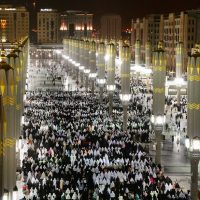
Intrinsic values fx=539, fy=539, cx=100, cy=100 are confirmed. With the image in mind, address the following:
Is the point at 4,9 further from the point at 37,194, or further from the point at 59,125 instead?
the point at 37,194

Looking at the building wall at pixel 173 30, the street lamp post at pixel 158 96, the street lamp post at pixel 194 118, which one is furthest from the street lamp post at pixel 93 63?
the street lamp post at pixel 194 118

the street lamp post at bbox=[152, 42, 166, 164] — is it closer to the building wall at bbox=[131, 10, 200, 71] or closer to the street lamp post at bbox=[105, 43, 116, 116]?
the street lamp post at bbox=[105, 43, 116, 116]

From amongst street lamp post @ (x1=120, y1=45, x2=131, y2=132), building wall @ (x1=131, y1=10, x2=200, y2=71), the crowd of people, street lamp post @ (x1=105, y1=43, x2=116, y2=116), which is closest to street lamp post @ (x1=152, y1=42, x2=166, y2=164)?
the crowd of people

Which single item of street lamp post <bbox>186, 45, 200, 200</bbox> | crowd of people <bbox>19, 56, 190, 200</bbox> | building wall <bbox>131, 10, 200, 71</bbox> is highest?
building wall <bbox>131, 10, 200, 71</bbox>

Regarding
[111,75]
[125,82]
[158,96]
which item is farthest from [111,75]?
[158,96]

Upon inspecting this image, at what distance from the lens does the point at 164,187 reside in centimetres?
2164

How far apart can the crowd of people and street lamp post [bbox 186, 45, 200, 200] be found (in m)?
0.91

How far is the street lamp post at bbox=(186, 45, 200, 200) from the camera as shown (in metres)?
21.2

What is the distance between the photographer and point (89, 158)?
85.8 feet

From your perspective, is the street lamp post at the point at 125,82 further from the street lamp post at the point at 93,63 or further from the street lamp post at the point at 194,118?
the street lamp post at the point at 93,63

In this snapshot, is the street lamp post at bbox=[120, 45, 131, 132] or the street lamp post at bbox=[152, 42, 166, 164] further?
the street lamp post at bbox=[120, 45, 131, 132]

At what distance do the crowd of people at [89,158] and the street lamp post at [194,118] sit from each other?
2.97ft

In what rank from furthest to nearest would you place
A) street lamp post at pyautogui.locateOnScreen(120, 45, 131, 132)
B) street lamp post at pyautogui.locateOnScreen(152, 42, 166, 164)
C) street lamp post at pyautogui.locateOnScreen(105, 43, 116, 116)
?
1. street lamp post at pyautogui.locateOnScreen(105, 43, 116, 116)
2. street lamp post at pyautogui.locateOnScreen(120, 45, 131, 132)
3. street lamp post at pyautogui.locateOnScreen(152, 42, 166, 164)

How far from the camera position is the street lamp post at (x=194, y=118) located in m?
21.2
